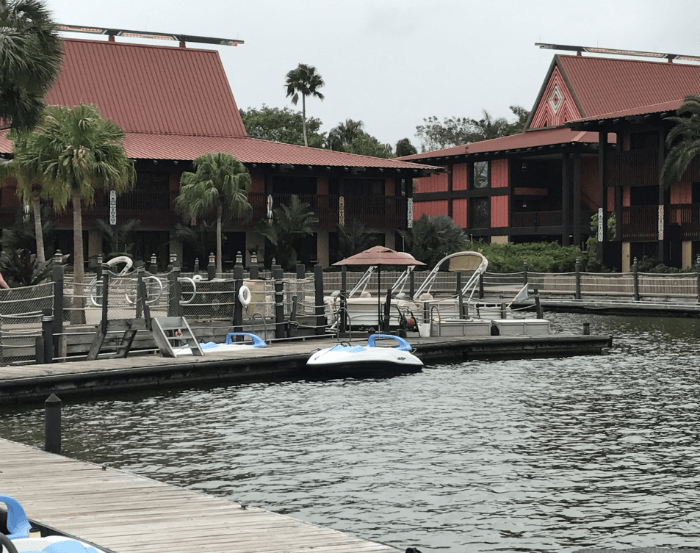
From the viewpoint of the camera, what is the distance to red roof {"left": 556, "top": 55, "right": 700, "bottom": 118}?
217 ft

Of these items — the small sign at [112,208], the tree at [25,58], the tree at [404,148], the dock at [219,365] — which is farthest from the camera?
the tree at [404,148]

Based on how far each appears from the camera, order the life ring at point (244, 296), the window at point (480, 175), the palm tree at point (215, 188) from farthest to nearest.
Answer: the window at point (480, 175) < the palm tree at point (215, 188) < the life ring at point (244, 296)

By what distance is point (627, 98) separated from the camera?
67.0 m

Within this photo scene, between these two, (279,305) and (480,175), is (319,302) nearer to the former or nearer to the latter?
(279,305)

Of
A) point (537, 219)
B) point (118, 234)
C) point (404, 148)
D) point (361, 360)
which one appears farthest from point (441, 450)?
point (404, 148)

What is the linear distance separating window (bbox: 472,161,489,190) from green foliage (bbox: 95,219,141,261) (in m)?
24.1

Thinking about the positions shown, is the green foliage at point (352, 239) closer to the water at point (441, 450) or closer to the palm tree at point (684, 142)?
the palm tree at point (684, 142)

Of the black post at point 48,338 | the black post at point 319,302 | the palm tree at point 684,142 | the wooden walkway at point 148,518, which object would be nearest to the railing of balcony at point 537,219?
the palm tree at point 684,142

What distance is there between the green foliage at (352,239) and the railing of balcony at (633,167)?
42.6 ft

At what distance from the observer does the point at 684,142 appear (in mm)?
48531

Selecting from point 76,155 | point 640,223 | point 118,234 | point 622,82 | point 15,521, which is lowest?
point 15,521

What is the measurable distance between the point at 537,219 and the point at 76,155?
36.5 meters

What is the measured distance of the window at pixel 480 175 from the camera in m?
66.0

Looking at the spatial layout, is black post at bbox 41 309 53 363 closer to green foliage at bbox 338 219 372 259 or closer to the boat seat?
the boat seat
